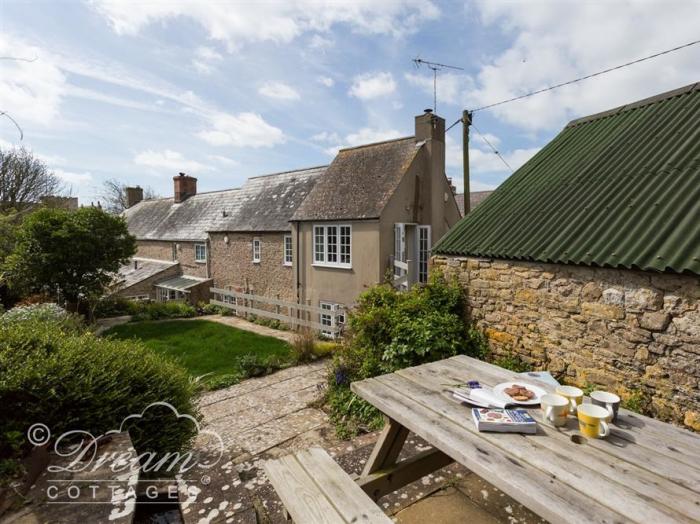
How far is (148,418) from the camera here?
11.0ft

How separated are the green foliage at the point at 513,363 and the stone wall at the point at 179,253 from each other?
68.5 ft

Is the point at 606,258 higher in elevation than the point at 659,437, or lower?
higher

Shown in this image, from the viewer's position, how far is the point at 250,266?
20.9 metres

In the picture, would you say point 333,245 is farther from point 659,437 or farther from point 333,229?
point 659,437

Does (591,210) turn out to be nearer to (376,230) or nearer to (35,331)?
(35,331)

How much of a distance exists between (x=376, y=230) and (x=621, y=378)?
383 inches

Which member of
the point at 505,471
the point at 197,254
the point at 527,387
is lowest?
the point at 505,471

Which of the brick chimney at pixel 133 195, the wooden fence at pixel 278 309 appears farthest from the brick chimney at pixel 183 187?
the wooden fence at pixel 278 309

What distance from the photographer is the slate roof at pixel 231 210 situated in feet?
66.1

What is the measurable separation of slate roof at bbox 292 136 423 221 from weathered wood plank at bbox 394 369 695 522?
11421 millimetres

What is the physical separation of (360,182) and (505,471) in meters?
14.2

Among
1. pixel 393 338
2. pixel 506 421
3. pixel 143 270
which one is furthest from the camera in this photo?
pixel 143 270

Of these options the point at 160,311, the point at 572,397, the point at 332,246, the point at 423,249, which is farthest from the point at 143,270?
the point at 572,397

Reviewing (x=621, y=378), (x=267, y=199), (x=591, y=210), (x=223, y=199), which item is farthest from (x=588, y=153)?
(x=223, y=199)
